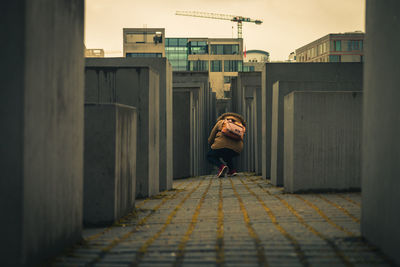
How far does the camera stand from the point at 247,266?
Result: 3.57m

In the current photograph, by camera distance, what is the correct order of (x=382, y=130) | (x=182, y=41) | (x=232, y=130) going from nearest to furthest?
(x=382, y=130) < (x=232, y=130) < (x=182, y=41)

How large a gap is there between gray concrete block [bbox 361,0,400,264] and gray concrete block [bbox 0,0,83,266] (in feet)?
7.71

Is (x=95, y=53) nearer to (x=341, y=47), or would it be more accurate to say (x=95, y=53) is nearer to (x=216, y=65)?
(x=216, y=65)

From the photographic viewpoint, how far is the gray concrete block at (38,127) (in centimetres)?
311

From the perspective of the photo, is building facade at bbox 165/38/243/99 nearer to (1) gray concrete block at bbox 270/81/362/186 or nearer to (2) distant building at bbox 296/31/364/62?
(2) distant building at bbox 296/31/364/62

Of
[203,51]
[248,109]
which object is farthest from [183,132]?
[203,51]

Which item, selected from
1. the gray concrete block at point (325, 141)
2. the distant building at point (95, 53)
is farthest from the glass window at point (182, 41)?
the gray concrete block at point (325, 141)

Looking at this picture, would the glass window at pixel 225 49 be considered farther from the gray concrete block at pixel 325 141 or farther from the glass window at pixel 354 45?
the gray concrete block at pixel 325 141

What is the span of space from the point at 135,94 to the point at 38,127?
480cm

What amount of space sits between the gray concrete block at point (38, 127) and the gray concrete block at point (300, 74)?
24.6 feet

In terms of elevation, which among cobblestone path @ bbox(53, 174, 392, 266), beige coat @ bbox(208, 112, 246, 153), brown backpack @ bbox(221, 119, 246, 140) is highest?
brown backpack @ bbox(221, 119, 246, 140)

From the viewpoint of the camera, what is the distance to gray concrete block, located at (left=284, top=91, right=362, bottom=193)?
8.17 m

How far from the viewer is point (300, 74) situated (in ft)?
36.4

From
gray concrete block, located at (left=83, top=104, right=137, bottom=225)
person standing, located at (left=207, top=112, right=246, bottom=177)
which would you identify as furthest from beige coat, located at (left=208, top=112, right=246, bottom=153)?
gray concrete block, located at (left=83, top=104, right=137, bottom=225)
